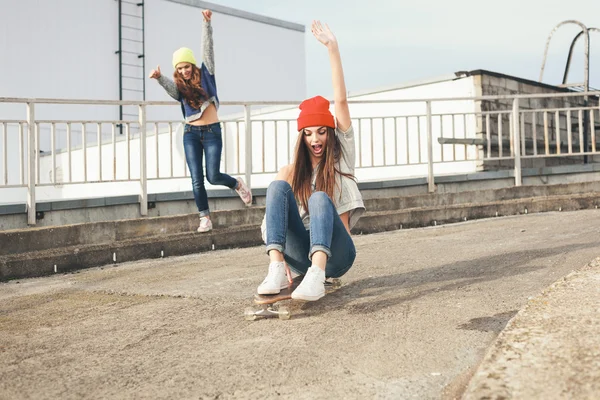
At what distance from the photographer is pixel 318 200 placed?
3918 millimetres

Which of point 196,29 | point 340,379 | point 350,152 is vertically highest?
point 196,29

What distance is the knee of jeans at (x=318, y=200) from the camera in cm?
391

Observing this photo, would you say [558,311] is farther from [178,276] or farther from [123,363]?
[178,276]

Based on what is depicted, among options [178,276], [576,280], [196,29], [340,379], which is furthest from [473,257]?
[196,29]

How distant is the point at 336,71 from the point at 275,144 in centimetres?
613

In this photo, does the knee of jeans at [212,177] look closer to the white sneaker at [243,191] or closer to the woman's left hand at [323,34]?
the white sneaker at [243,191]

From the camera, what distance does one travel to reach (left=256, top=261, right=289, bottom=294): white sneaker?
12.7 ft

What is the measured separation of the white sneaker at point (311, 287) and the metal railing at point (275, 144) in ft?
13.9

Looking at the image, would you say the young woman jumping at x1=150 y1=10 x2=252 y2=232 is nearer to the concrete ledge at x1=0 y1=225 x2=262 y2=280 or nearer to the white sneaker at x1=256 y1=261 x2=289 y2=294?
the concrete ledge at x1=0 y1=225 x2=262 y2=280

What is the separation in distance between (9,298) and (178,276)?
135cm

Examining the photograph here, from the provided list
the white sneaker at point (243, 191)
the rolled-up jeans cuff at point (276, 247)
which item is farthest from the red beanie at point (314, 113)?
the white sneaker at point (243, 191)

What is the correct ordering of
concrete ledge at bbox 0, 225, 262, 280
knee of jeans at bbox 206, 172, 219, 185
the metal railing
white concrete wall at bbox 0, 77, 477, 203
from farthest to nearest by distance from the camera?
white concrete wall at bbox 0, 77, 477, 203
the metal railing
knee of jeans at bbox 206, 172, 219, 185
concrete ledge at bbox 0, 225, 262, 280

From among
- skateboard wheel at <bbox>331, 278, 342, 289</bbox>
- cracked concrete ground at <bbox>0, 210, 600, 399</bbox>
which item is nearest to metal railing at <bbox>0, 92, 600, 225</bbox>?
cracked concrete ground at <bbox>0, 210, 600, 399</bbox>

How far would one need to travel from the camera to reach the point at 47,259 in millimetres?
6883
